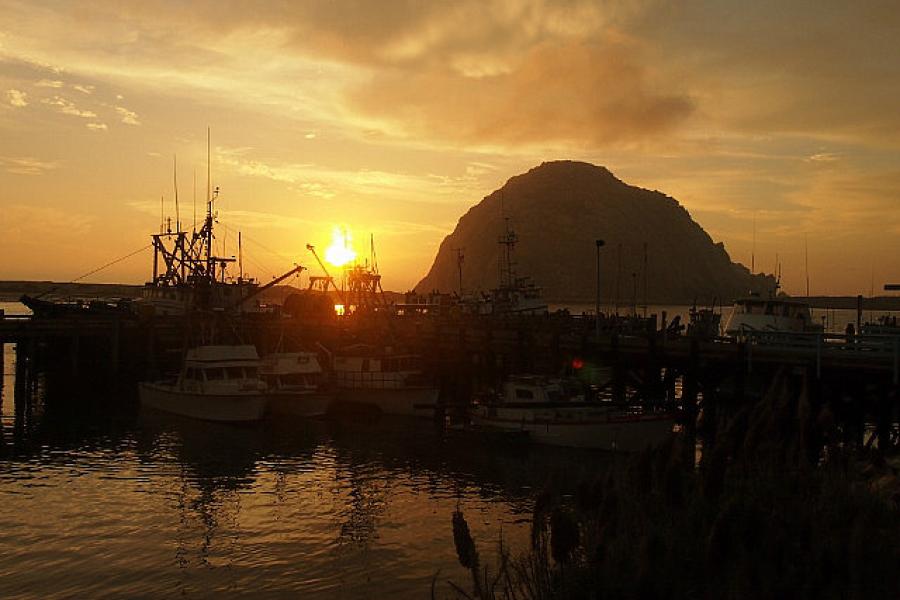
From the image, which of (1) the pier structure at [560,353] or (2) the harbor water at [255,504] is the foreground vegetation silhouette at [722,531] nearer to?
(2) the harbor water at [255,504]

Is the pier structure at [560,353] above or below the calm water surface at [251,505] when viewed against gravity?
above

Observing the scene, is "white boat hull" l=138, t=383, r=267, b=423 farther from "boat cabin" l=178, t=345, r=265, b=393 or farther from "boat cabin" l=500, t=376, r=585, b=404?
"boat cabin" l=500, t=376, r=585, b=404

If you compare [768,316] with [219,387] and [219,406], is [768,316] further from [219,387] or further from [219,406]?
[219,406]

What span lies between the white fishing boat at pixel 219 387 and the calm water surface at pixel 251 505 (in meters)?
0.93

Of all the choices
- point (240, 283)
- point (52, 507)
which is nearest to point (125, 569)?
point (52, 507)

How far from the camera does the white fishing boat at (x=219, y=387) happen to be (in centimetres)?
3988

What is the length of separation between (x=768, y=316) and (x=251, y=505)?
110ft

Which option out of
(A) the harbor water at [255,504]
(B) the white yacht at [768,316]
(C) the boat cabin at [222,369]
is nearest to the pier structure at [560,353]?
(B) the white yacht at [768,316]

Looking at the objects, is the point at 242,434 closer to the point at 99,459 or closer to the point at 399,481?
the point at 99,459

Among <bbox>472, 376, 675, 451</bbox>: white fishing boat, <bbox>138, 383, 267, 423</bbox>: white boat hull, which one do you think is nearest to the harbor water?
<bbox>138, 383, 267, 423</bbox>: white boat hull

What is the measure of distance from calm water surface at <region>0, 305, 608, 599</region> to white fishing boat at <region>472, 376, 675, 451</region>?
3.02 ft

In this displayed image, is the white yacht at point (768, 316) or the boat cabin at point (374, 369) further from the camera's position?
the white yacht at point (768, 316)

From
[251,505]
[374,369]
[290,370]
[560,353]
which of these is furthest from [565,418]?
[290,370]

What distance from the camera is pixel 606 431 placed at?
32781mm
